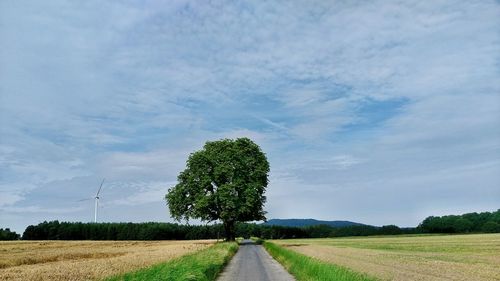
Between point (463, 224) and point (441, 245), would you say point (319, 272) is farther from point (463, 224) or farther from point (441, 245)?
point (463, 224)

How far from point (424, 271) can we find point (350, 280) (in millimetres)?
11852

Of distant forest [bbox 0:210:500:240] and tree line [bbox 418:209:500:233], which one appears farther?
tree line [bbox 418:209:500:233]

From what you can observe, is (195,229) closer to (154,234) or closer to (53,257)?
(154,234)

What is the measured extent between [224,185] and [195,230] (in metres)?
88.0

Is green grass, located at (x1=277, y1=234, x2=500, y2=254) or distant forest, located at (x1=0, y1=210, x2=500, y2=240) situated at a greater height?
distant forest, located at (x1=0, y1=210, x2=500, y2=240)

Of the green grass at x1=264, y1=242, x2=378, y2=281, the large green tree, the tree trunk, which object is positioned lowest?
the green grass at x1=264, y1=242, x2=378, y2=281

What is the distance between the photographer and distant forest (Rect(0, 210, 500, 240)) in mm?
133375

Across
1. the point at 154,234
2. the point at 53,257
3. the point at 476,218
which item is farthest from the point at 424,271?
the point at 476,218

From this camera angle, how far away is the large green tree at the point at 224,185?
72.8 meters

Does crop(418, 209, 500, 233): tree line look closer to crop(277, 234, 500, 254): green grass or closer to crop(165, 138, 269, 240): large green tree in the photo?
crop(277, 234, 500, 254): green grass

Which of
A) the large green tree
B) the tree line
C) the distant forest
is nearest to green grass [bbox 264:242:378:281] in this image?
the large green tree

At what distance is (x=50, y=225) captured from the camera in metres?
134

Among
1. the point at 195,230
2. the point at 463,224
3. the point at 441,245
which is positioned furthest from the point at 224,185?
the point at 463,224

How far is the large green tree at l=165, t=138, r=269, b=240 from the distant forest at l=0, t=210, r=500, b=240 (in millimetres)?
58063
